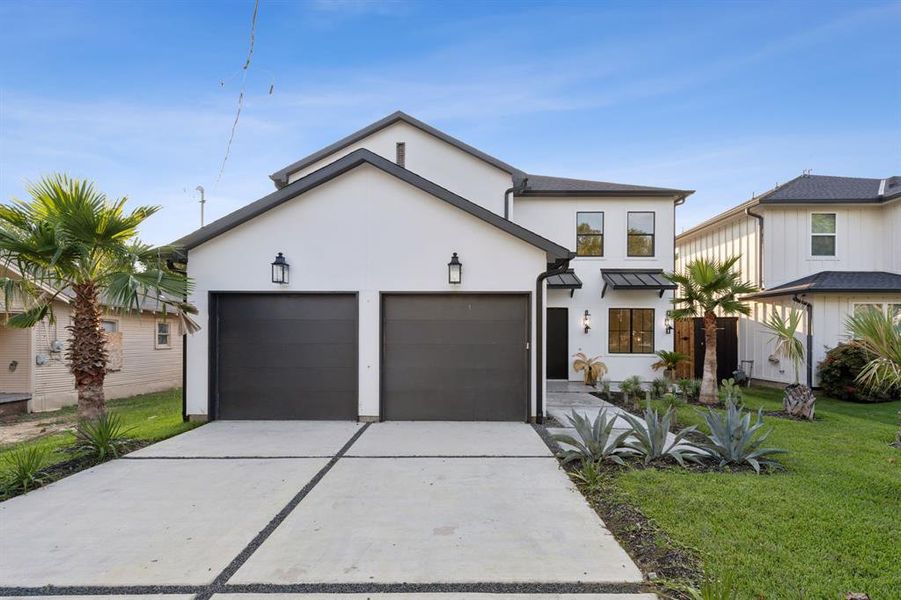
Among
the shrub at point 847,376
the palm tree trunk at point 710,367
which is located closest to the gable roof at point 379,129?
the palm tree trunk at point 710,367

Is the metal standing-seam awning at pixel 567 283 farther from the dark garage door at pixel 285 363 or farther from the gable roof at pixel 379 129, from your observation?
the dark garage door at pixel 285 363

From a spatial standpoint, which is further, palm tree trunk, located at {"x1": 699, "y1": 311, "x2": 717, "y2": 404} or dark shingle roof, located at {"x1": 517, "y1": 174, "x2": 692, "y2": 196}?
dark shingle roof, located at {"x1": 517, "y1": 174, "x2": 692, "y2": 196}

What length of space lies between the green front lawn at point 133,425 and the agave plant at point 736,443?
828 cm

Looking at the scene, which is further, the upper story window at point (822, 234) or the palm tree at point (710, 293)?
the upper story window at point (822, 234)

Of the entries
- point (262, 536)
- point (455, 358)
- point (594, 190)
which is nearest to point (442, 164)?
point (594, 190)

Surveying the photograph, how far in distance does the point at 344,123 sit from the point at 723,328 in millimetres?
14136

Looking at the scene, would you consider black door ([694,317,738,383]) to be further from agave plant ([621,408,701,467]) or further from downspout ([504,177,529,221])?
agave plant ([621,408,701,467])

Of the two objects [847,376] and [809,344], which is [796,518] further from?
[809,344]

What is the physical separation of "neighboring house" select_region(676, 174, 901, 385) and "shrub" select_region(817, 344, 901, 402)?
0.53m

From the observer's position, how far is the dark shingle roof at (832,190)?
12586 millimetres

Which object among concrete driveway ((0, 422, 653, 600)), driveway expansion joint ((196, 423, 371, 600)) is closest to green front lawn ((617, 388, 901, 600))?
concrete driveway ((0, 422, 653, 600))

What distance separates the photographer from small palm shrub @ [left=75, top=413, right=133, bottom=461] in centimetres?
579

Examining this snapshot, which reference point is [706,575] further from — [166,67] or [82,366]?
[166,67]

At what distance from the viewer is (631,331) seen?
42.1ft
